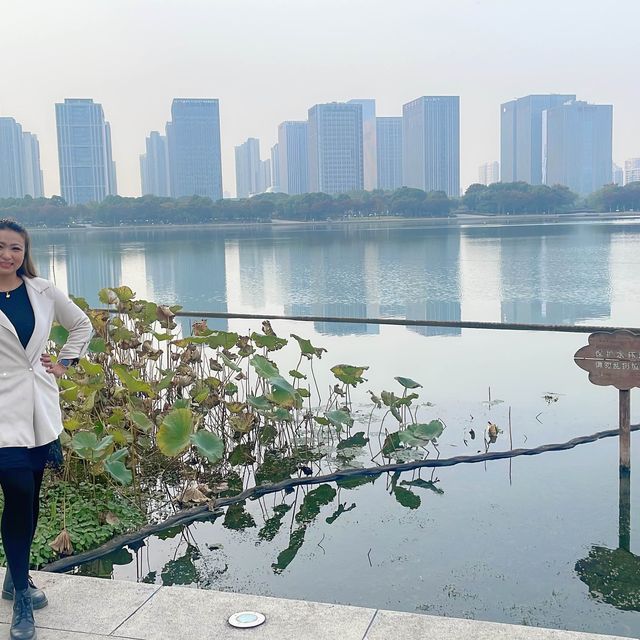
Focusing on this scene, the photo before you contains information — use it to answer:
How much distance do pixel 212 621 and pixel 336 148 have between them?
8602 centimetres

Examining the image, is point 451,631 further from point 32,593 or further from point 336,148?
point 336,148

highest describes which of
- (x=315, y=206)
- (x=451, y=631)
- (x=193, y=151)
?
(x=193, y=151)

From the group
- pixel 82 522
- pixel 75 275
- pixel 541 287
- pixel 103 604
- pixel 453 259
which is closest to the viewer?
pixel 103 604

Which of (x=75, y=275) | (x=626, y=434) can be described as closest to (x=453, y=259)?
(x=75, y=275)

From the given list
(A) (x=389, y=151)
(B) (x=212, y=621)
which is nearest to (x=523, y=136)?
(A) (x=389, y=151)

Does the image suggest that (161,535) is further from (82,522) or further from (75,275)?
(75,275)

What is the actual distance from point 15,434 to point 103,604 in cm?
49

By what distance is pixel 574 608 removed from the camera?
7.90 ft

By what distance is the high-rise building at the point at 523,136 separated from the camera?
10071 centimetres

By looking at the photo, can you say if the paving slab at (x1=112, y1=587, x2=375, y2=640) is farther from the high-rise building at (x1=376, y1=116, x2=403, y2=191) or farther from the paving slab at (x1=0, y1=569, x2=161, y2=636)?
the high-rise building at (x1=376, y1=116, x2=403, y2=191)

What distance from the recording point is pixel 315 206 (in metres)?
58.4

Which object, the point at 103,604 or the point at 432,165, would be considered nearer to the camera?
the point at 103,604

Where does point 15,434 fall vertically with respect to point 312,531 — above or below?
above

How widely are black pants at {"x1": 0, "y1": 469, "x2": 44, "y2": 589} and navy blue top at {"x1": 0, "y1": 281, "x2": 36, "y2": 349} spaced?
0.98ft
